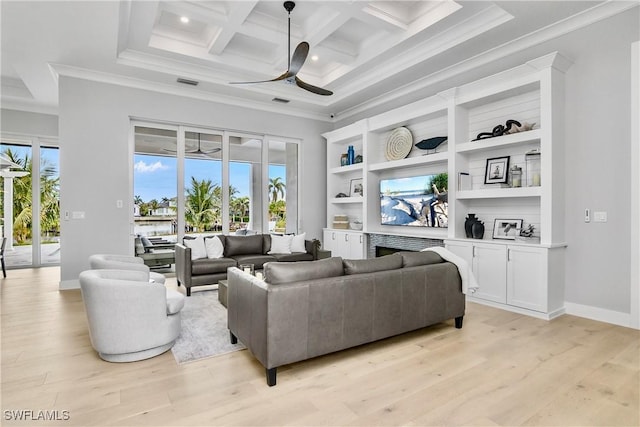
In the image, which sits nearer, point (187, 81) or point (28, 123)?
point (187, 81)

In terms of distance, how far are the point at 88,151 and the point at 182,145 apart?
1.43 m

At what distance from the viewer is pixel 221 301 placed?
164 inches

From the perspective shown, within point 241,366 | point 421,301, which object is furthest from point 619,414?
point 241,366

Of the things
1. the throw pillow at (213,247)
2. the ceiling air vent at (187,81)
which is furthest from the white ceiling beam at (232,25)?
the throw pillow at (213,247)

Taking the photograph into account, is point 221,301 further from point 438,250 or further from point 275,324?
point 438,250

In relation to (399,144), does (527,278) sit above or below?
below

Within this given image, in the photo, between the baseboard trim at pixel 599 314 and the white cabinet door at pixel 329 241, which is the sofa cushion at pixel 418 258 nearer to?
the baseboard trim at pixel 599 314

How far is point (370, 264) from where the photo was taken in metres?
2.89

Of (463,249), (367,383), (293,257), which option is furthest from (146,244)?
(463,249)

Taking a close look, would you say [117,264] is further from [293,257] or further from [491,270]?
[491,270]

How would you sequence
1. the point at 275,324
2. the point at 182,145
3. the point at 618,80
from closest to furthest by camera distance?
the point at 275,324, the point at 618,80, the point at 182,145

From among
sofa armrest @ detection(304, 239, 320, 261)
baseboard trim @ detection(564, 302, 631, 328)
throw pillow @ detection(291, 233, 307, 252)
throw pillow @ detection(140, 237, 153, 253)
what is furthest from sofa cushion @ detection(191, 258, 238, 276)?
baseboard trim @ detection(564, 302, 631, 328)

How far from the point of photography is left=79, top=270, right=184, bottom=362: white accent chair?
2592 millimetres

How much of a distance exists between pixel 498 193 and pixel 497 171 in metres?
0.39
